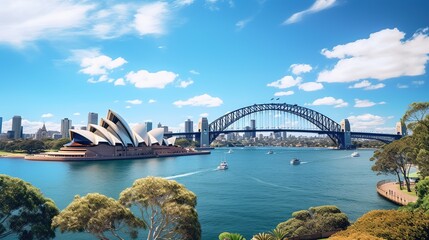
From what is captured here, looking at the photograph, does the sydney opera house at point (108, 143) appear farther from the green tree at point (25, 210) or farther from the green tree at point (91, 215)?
the green tree at point (91, 215)

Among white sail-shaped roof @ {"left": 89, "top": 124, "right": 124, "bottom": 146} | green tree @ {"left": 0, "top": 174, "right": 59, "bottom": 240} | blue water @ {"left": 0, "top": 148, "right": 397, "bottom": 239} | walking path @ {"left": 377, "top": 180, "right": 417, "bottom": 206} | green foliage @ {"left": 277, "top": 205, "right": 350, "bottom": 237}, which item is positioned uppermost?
white sail-shaped roof @ {"left": 89, "top": 124, "right": 124, "bottom": 146}

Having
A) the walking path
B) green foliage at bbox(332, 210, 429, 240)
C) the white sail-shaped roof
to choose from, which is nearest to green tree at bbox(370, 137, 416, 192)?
the walking path

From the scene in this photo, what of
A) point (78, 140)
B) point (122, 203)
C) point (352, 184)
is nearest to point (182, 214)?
point (122, 203)

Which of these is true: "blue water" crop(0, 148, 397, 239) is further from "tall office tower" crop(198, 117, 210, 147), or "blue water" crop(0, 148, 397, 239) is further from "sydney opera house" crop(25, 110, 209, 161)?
"tall office tower" crop(198, 117, 210, 147)

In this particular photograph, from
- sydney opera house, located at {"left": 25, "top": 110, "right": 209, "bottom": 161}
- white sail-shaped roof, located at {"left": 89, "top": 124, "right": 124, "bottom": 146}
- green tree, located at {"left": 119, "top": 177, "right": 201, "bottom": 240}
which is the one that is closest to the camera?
green tree, located at {"left": 119, "top": 177, "right": 201, "bottom": 240}

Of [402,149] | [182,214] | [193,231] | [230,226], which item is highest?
[402,149]

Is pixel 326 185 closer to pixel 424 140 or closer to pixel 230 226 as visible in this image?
pixel 424 140
